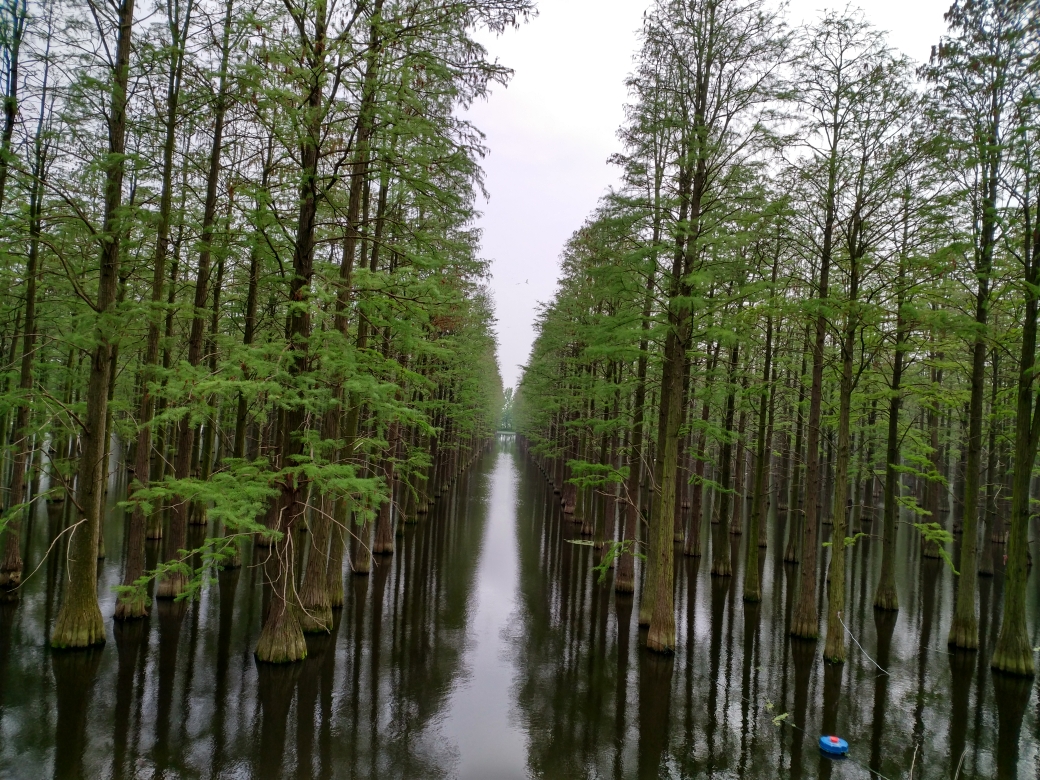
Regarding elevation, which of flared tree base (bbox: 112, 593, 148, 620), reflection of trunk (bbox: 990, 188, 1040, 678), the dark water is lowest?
the dark water

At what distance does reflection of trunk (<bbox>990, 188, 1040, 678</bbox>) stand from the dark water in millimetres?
787

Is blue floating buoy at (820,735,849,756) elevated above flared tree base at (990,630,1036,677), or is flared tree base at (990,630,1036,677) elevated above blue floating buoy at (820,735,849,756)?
flared tree base at (990,630,1036,677)

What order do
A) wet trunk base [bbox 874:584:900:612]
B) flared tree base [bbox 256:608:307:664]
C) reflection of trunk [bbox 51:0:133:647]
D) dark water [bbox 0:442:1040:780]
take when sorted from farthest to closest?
wet trunk base [bbox 874:584:900:612] → flared tree base [bbox 256:608:307:664] → reflection of trunk [bbox 51:0:133:647] → dark water [bbox 0:442:1040:780]

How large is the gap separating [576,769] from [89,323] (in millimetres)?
10999

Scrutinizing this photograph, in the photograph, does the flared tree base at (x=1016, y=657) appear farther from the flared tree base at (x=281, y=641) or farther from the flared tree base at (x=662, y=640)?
the flared tree base at (x=281, y=641)

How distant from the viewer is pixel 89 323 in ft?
33.9

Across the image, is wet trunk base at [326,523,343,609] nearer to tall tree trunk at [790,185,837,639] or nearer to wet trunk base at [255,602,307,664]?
wet trunk base at [255,602,307,664]

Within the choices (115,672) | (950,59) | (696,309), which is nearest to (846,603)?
(696,309)

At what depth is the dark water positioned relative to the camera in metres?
8.29

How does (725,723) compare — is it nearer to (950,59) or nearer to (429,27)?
(429,27)

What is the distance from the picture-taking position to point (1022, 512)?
12773mm

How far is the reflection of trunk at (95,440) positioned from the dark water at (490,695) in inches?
21.4

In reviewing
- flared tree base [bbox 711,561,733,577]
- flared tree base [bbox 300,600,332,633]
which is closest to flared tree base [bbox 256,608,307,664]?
flared tree base [bbox 300,600,332,633]

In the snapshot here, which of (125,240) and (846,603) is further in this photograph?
(846,603)
